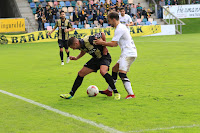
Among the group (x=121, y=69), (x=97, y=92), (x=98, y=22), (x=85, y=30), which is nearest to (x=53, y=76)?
(x=97, y=92)

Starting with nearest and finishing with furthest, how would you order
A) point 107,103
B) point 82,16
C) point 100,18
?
point 107,103 < point 82,16 < point 100,18

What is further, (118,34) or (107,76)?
(107,76)

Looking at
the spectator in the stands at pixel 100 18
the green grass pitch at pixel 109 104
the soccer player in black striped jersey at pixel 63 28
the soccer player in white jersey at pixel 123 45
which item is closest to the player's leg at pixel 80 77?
the green grass pitch at pixel 109 104

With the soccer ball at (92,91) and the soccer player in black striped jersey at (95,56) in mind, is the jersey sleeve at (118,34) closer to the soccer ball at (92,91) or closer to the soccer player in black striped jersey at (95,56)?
the soccer player in black striped jersey at (95,56)

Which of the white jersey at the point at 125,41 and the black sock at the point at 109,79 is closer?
A: the white jersey at the point at 125,41

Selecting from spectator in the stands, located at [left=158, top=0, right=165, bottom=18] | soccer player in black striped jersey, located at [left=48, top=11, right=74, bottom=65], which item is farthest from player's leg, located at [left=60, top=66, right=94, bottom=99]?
spectator in the stands, located at [left=158, top=0, right=165, bottom=18]

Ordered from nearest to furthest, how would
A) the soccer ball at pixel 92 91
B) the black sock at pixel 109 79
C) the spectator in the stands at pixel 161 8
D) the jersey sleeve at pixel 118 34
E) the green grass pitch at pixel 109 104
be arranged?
1. the green grass pitch at pixel 109 104
2. the jersey sleeve at pixel 118 34
3. the black sock at pixel 109 79
4. the soccer ball at pixel 92 91
5. the spectator in the stands at pixel 161 8

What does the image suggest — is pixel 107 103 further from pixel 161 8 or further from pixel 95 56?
pixel 161 8

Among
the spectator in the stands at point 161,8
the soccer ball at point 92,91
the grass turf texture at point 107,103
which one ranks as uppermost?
the spectator in the stands at point 161,8

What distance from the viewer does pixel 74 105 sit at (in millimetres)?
7660

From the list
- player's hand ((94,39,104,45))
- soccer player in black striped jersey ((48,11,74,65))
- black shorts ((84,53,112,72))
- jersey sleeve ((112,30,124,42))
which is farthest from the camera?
soccer player in black striped jersey ((48,11,74,65))

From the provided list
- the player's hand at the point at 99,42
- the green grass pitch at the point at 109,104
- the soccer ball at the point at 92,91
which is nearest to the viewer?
the green grass pitch at the point at 109,104

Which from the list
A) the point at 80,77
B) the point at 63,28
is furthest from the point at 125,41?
the point at 63,28

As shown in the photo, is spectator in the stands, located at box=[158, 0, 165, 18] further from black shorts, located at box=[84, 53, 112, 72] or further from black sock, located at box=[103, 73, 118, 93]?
black sock, located at box=[103, 73, 118, 93]
